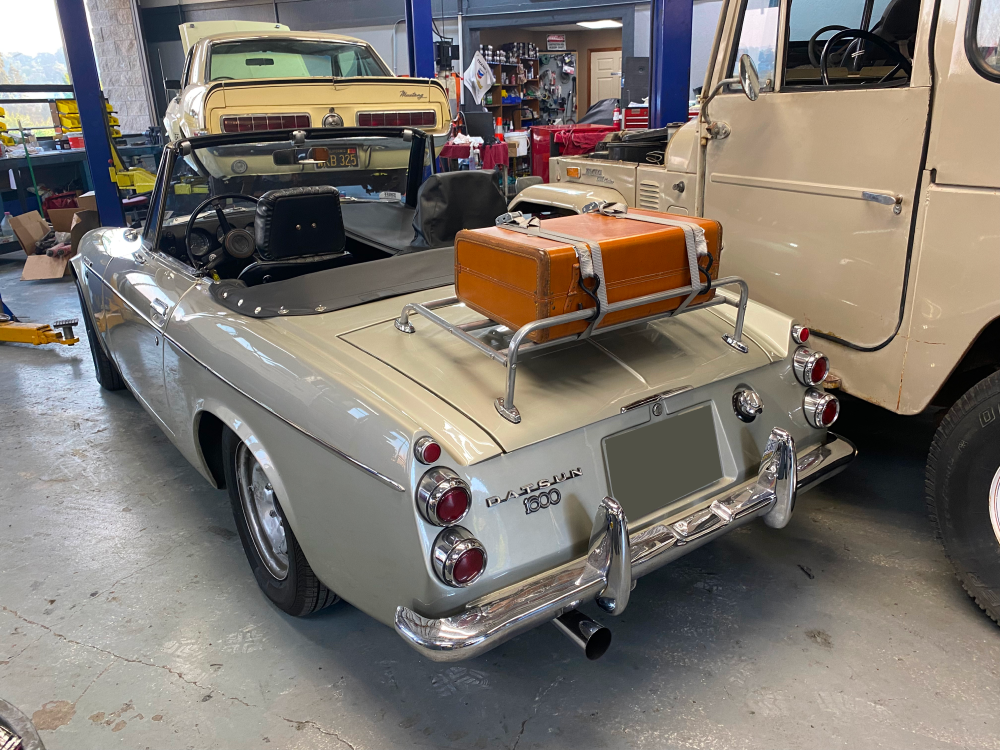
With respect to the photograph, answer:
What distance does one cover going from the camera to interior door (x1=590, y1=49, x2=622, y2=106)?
17.1m

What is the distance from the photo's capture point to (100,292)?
3.79 metres

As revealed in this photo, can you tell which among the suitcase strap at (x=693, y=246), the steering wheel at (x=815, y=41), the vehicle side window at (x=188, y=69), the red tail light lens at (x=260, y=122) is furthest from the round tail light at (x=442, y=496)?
the vehicle side window at (x=188, y=69)

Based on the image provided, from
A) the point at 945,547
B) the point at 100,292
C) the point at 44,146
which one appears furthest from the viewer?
the point at 44,146

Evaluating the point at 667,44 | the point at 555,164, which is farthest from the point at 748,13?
the point at 667,44

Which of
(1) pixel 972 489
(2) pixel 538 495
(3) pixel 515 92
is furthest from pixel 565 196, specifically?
(3) pixel 515 92

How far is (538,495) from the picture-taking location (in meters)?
1.95

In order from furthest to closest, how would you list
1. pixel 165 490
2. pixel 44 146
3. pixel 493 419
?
1. pixel 44 146
2. pixel 165 490
3. pixel 493 419

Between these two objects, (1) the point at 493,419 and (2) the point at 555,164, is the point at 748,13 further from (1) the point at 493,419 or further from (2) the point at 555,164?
(1) the point at 493,419

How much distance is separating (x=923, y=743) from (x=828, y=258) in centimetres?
176

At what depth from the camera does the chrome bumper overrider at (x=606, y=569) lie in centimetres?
176

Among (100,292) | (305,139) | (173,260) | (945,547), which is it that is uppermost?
(305,139)

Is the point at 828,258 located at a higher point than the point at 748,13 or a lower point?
lower

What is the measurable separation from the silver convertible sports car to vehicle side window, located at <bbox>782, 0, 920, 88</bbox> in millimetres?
1063

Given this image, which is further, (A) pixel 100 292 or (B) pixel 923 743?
(A) pixel 100 292
